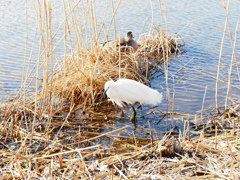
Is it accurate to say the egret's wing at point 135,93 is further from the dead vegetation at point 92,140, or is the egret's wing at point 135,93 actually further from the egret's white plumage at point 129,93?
the dead vegetation at point 92,140

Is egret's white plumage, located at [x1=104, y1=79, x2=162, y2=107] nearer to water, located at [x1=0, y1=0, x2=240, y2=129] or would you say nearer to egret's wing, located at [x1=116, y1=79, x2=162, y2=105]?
egret's wing, located at [x1=116, y1=79, x2=162, y2=105]

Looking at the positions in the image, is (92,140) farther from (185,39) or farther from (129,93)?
(185,39)

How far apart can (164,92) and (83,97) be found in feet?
4.44

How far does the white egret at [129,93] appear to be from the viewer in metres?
4.60

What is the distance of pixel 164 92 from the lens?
5703mm

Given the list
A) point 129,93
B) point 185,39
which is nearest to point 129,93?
point 129,93

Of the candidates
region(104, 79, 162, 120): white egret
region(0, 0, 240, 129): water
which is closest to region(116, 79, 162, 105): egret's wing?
region(104, 79, 162, 120): white egret

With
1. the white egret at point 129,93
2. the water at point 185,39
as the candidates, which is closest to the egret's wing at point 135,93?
the white egret at point 129,93

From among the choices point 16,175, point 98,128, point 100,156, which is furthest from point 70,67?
point 16,175

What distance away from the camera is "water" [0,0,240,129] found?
5527mm

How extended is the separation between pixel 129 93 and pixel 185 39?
451cm

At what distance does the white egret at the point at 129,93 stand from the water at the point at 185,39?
333 mm

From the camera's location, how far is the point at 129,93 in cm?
471

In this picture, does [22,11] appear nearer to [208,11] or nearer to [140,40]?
[140,40]
